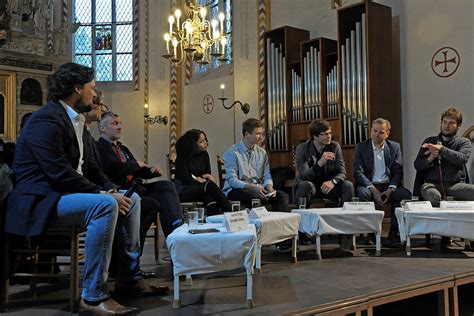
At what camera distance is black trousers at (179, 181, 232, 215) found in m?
3.95

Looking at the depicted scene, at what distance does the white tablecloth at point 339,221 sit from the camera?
3605mm

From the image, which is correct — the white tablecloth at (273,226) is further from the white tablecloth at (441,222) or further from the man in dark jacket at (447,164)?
the man in dark jacket at (447,164)

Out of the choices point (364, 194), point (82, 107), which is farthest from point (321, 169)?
point (82, 107)

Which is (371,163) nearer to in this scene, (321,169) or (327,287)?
(321,169)

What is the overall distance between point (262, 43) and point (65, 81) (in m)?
5.31

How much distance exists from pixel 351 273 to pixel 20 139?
6.75 ft

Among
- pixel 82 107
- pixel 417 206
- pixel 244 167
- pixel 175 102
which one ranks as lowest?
pixel 417 206

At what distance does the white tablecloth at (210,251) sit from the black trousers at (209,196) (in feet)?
4.60

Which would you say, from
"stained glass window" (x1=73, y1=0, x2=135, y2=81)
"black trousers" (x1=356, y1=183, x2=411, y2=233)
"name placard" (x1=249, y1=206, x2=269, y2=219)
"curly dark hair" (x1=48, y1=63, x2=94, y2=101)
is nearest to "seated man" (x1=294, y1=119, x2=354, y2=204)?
"black trousers" (x1=356, y1=183, x2=411, y2=233)

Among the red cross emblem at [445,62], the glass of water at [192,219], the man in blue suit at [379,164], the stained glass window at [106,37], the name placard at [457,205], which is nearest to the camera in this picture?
the glass of water at [192,219]

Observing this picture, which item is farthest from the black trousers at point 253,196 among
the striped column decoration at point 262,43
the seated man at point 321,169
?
the striped column decoration at point 262,43

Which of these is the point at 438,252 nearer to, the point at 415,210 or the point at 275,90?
the point at 415,210

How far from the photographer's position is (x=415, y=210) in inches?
146

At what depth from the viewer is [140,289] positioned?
261 cm
